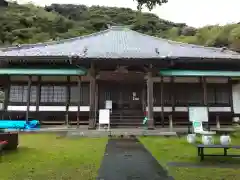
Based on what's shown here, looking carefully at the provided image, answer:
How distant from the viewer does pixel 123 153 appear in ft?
26.0

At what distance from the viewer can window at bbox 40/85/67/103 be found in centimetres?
1672

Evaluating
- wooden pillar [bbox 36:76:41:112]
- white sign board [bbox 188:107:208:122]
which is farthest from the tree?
wooden pillar [bbox 36:76:41:112]

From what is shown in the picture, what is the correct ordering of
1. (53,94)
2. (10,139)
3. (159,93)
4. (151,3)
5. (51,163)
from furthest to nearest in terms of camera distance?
(159,93) → (53,94) → (10,139) → (51,163) → (151,3)

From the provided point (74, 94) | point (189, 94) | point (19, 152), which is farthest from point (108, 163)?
point (189, 94)

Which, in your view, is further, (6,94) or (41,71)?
(6,94)

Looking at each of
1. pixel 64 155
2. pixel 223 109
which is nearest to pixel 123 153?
pixel 64 155

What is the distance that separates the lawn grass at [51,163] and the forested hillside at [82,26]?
75.9ft

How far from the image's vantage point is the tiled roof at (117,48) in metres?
16.0

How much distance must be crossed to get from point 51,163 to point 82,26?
4601 centimetres

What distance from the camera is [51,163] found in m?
6.44

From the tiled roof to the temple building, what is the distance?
3.1 inches

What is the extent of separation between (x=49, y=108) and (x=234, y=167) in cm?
1284

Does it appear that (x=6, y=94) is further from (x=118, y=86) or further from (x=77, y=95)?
(x=118, y=86)

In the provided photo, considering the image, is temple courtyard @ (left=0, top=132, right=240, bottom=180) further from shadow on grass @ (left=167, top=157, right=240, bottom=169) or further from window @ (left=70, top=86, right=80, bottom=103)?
window @ (left=70, top=86, right=80, bottom=103)
